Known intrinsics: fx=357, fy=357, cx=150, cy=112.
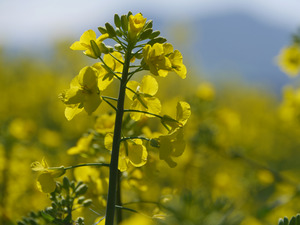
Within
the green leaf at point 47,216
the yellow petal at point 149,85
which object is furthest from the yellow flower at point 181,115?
the green leaf at point 47,216

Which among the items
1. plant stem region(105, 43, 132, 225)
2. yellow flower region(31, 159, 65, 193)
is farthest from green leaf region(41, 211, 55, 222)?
plant stem region(105, 43, 132, 225)

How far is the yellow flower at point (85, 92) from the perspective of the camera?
1.33m

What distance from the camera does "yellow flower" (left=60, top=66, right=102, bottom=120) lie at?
1.33 metres

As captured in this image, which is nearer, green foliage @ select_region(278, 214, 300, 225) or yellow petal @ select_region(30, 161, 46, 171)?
green foliage @ select_region(278, 214, 300, 225)

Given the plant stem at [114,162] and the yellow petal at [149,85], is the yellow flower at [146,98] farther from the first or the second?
the plant stem at [114,162]

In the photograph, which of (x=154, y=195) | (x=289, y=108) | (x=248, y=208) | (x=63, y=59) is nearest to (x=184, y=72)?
(x=154, y=195)

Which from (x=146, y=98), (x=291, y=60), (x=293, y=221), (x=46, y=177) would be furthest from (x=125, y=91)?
(x=291, y=60)

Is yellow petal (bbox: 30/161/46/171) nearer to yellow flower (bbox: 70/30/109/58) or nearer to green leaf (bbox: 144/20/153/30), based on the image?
yellow flower (bbox: 70/30/109/58)

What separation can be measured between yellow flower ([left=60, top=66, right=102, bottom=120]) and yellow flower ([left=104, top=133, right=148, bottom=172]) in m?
0.15

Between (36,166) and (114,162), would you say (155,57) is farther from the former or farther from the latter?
(36,166)

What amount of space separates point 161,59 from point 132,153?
1.22ft

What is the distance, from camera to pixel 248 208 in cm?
451

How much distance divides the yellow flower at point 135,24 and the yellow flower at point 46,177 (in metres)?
0.60

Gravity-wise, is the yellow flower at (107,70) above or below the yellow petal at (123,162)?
above
